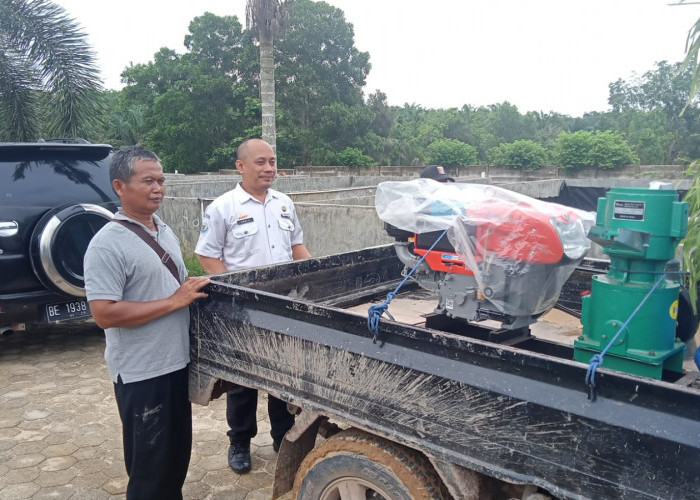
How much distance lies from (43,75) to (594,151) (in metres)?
26.7

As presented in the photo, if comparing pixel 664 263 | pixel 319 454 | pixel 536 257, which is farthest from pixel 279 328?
pixel 664 263

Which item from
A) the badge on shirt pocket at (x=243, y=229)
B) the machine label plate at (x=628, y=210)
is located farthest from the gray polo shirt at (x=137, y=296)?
the machine label plate at (x=628, y=210)

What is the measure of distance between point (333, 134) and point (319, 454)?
34671mm

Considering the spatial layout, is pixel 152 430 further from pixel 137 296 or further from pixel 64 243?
pixel 64 243

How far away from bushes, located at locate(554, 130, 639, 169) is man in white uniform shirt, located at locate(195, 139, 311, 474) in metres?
28.3

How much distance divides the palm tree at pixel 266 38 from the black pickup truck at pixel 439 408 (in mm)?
13518

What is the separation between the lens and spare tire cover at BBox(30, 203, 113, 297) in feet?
15.9

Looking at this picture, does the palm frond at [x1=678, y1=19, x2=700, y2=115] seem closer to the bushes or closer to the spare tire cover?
the spare tire cover

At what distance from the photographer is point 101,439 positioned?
396 centimetres

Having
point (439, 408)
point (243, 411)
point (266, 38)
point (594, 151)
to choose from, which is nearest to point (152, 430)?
point (243, 411)

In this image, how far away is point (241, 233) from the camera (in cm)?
368

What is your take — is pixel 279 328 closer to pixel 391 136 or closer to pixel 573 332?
pixel 573 332

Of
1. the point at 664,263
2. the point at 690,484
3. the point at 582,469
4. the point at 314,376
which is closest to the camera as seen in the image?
the point at 690,484

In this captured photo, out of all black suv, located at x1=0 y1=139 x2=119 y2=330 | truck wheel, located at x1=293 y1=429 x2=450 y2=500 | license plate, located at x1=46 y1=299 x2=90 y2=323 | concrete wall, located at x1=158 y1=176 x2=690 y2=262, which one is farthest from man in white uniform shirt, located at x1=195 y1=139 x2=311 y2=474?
concrete wall, located at x1=158 y1=176 x2=690 y2=262
